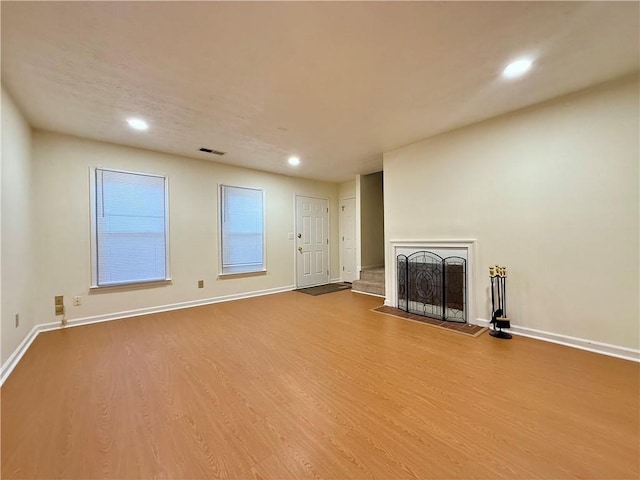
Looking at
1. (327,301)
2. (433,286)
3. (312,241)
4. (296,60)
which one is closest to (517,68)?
(296,60)

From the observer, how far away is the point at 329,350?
259cm

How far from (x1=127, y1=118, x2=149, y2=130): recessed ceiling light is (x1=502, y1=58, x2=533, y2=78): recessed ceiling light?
364 centimetres

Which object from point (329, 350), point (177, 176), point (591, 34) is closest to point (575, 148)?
point (591, 34)

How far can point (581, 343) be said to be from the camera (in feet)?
8.33

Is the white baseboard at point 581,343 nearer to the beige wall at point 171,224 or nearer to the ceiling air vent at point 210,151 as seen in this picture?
the beige wall at point 171,224

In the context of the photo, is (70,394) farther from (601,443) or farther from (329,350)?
(601,443)

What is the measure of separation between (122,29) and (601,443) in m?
3.69

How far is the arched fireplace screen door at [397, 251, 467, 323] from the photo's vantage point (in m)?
3.38

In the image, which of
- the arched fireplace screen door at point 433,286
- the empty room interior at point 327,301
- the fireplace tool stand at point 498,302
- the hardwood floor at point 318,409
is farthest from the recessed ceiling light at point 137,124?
the fireplace tool stand at point 498,302

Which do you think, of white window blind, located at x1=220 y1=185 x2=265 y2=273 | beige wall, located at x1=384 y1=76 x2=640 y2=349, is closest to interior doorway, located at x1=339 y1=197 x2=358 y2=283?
white window blind, located at x1=220 y1=185 x2=265 y2=273

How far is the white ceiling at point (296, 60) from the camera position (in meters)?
1.60

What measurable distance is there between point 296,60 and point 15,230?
300 centimetres

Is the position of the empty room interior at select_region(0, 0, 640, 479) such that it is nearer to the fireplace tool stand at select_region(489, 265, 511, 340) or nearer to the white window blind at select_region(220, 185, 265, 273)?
the fireplace tool stand at select_region(489, 265, 511, 340)

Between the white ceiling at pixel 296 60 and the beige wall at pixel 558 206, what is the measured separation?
283 mm
